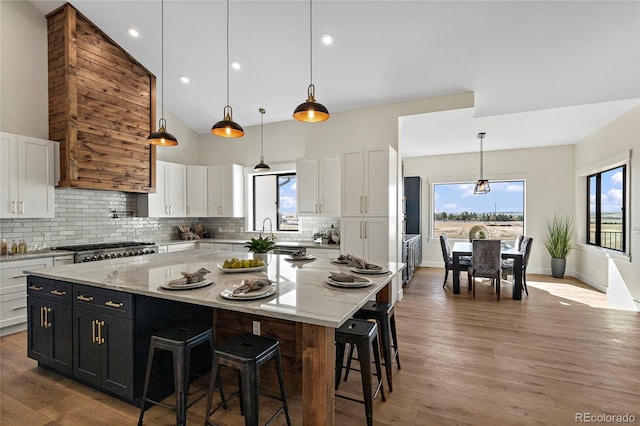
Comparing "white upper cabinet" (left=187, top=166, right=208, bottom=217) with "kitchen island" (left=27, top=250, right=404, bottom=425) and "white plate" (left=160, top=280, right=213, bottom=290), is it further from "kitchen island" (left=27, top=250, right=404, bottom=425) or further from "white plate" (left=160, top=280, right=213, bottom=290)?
"white plate" (left=160, top=280, right=213, bottom=290)

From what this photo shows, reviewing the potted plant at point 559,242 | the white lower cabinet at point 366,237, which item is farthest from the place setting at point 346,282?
the potted plant at point 559,242

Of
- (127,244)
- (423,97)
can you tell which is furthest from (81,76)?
(423,97)

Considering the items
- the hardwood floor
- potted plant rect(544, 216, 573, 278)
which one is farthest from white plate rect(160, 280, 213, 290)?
potted plant rect(544, 216, 573, 278)

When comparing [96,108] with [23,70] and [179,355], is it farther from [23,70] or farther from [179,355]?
[179,355]

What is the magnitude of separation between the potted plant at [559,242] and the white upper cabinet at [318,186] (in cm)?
481

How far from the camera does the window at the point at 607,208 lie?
4991mm

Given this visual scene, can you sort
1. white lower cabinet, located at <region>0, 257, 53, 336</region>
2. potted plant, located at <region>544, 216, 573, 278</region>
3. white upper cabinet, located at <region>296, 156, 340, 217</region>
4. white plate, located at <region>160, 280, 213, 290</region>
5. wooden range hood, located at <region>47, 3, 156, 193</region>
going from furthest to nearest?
potted plant, located at <region>544, 216, 573, 278</region> < white upper cabinet, located at <region>296, 156, 340, 217</region> < wooden range hood, located at <region>47, 3, 156, 193</region> < white lower cabinet, located at <region>0, 257, 53, 336</region> < white plate, located at <region>160, 280, 213, 290</region>

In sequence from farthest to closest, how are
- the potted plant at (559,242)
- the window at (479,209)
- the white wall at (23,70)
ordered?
the window at (479,209)
the potted plant at (559,242)
the white wall at (23,70)

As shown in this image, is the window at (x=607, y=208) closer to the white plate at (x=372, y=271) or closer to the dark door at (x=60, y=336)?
the white plate at (x=372, y=271)

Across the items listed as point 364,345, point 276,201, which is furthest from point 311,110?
point 276,201

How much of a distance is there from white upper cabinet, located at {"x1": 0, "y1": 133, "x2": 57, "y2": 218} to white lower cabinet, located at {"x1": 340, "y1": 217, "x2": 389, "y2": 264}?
3954 mm

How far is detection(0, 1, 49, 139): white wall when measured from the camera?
3887mm

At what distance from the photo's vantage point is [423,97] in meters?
4.52

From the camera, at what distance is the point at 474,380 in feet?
8.43
